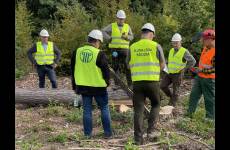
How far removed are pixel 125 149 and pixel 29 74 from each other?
1030cm

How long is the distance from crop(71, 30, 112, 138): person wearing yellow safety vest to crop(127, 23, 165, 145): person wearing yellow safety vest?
55 centimetres

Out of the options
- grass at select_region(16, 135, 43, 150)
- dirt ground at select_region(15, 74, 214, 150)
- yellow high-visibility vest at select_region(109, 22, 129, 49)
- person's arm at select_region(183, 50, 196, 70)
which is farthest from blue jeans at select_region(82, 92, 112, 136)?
yellow high-visibility vest at select_region(109, 22, 129, 49)

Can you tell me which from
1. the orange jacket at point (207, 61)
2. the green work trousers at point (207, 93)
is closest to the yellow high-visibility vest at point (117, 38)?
the green work trousers at point (207, 93)

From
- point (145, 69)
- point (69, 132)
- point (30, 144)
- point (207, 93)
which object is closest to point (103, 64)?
point (145, 69)

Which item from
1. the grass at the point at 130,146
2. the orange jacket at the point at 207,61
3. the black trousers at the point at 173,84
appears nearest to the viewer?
the grass at the point at 130,146

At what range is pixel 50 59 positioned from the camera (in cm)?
1194

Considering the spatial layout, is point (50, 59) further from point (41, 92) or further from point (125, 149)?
point (125, 149)

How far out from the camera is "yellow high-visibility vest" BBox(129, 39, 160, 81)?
24.5 feet

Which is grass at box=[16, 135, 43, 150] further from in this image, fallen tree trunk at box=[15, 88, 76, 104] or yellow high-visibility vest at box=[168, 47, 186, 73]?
yellow high-visibility vest at box=[168, 47, 186, 73]

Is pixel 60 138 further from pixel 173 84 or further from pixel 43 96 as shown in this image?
pixel 173 84

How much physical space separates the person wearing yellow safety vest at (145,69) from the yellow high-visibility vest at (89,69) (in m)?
0.61

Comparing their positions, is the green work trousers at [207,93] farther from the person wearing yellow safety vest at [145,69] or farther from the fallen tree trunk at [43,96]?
the fallen tree trunk at [43,96]

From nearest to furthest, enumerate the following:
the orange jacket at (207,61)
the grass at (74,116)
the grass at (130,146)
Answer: the grass at (130,146) < the orange jacket at (207,61) < the grass at (74,116)

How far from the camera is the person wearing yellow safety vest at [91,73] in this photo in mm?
7820
